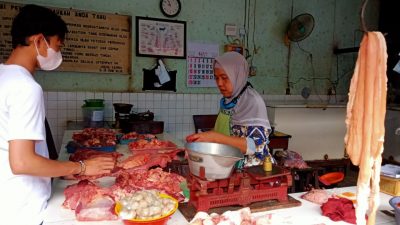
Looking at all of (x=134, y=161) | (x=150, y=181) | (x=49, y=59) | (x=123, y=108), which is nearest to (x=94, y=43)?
(x=123, y=108)

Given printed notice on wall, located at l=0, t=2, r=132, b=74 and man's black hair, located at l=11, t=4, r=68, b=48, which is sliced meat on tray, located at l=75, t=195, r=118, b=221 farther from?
printed notice on wall, located at l=0, t=2, r=132, b=74

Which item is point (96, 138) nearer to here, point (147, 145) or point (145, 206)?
point (147, 145)

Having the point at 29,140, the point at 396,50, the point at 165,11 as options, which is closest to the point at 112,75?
the point at 165,11

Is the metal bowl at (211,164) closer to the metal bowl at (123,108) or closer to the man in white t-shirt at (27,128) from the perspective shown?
the man in white t-shirt at (27,128)

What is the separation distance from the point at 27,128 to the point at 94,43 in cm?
369

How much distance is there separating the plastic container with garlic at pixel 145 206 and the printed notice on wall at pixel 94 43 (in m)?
3.75

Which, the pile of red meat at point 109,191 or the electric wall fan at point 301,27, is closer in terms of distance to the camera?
the pile of red meat at point 109,191

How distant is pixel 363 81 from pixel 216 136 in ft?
4.43

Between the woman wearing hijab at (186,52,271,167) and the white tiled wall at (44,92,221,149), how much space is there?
2574 millimetres

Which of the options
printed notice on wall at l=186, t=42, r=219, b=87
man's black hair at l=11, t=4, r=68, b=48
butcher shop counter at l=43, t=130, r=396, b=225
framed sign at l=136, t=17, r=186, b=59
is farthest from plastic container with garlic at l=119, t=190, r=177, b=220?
printed notice on wall at l=186, t=42, r=219, b=87

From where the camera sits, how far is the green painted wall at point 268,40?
4973mm

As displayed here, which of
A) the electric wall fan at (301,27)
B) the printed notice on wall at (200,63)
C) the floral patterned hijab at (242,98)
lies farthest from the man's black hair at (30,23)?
the electric wall fan at (301,27)

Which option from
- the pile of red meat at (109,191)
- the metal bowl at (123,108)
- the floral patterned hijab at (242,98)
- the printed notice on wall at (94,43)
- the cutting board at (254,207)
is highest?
the printed notice on wall at (94,43)

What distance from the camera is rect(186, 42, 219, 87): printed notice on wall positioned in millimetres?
5508
